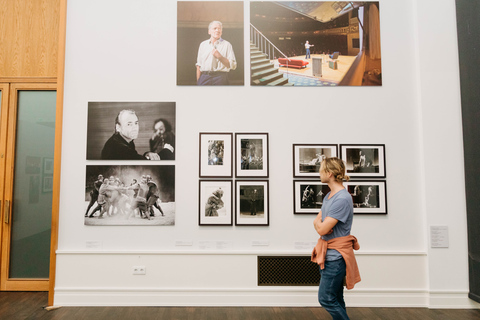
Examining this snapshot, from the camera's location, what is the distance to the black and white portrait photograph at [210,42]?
392cm

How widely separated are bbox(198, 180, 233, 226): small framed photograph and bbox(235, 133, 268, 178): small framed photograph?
0.81 feet

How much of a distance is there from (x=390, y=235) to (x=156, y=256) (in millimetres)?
2867

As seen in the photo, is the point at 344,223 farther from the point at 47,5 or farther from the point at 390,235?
the point at 47,5

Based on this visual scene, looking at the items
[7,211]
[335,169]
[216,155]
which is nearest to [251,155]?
[216,155]

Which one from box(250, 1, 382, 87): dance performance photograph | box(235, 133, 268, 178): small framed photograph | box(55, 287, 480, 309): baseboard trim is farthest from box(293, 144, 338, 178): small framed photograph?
box(55, 287, 480, 309): baseboard trim

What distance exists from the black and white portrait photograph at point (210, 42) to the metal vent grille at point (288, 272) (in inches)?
89.5

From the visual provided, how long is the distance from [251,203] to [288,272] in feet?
3.06

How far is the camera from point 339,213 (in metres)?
2.40

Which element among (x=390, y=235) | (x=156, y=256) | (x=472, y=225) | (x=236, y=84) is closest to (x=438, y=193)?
(x=472, y=225)

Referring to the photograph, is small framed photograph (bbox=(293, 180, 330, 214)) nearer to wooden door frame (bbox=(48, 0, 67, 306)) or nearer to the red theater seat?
the red theater seat

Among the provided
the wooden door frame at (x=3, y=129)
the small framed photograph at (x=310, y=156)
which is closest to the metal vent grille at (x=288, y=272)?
the small framed photograph at (x=310, y=156)

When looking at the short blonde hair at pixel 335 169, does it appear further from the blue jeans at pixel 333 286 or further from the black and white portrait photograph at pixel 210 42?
the black and white portrait photograph at pixel 210 42

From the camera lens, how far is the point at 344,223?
2457 mm

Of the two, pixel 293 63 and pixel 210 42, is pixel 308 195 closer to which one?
pixel 293 63
